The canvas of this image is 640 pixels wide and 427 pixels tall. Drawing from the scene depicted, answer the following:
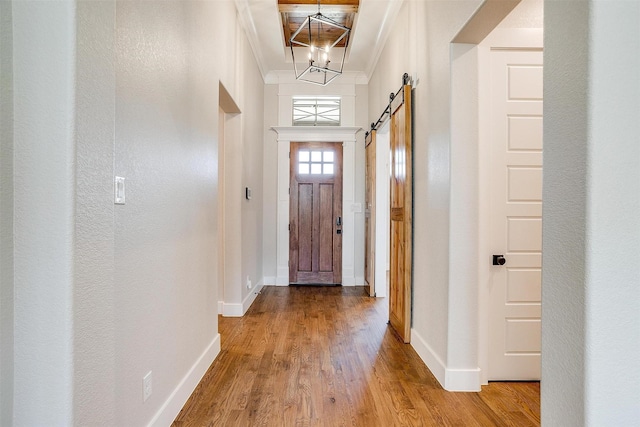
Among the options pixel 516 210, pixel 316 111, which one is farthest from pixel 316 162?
pixel 516 210

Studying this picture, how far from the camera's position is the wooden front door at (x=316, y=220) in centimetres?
514

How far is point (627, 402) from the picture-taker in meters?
1.05

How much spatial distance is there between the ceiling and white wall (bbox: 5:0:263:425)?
4.56 feet

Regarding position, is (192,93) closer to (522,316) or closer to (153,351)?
(153,351)

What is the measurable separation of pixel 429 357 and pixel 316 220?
2977 millimetres

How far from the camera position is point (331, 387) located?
2.17 meters

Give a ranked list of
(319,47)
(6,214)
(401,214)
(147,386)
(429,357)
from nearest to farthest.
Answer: (6,214)
(147,386)
(429,357)
(401,214)
(319,47)

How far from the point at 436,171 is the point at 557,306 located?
1.36m

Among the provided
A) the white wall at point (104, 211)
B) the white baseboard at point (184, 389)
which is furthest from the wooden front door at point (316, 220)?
the white wall at point (104, 211)

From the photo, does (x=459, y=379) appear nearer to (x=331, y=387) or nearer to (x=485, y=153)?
(x=331, y=387)

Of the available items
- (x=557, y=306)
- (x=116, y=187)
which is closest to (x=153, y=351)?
(x=116, y=187)

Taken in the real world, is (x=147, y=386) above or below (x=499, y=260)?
below

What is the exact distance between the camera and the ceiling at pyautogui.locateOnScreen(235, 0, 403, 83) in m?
3.42

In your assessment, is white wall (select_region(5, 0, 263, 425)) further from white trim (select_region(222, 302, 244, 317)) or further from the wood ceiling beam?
the wood ceiling beam
